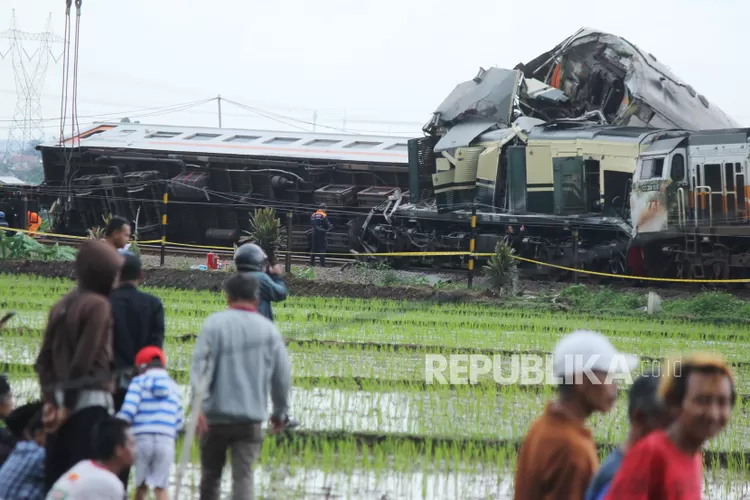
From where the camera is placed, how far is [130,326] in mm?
6703

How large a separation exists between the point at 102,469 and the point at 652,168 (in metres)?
16.8

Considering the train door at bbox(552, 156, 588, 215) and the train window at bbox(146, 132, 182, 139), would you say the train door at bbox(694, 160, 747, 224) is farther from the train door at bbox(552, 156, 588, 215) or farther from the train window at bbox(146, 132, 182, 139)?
the train window at bbox(146, 132, 182, 139)

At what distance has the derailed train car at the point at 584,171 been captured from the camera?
2042 cm

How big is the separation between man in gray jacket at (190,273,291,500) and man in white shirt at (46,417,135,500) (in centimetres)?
69

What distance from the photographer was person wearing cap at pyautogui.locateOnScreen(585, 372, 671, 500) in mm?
4242

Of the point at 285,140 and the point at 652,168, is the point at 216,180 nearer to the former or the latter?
the point at 285,140

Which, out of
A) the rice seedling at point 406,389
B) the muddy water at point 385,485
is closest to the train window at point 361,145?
the rice seedling at point 406,389

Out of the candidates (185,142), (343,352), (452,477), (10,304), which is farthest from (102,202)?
(452,477)

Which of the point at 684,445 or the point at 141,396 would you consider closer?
the point at 684,445

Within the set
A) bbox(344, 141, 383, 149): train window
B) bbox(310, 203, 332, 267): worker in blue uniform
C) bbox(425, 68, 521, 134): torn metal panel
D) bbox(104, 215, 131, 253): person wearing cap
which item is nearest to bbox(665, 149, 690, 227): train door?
bbox(425, 68, 521, 134): torn metal panel

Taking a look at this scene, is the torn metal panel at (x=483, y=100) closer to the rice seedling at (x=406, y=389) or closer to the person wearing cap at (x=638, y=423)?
the rice seedling at (x=406, y=389)

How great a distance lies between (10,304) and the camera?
15625 mm

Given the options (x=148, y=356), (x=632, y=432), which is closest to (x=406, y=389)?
(x=148, y=356)

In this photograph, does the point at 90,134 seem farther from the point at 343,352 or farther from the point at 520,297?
the point at 343,352
